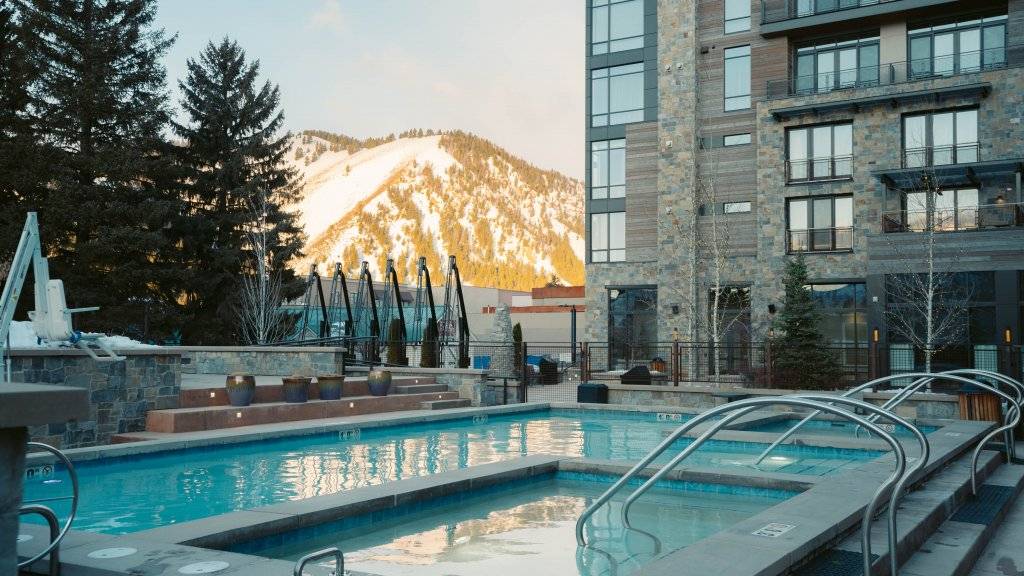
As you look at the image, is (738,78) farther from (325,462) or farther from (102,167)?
(325,462)

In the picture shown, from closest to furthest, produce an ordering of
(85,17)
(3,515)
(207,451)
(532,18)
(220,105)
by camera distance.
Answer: (3,515) < (207,451) < (85,17) < (220,105) < (532,18)

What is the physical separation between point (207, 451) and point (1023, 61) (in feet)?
84.5

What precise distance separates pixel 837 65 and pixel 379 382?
20.7 metres

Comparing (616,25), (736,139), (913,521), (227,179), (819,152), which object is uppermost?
(616,25)

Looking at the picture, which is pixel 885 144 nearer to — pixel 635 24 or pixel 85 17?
pixel 635 24

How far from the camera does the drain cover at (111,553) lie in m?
4.78

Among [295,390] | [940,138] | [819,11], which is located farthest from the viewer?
[819,11]

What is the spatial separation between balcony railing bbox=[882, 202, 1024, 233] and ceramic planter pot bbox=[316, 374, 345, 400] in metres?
18.1

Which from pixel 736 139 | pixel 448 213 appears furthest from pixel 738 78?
pixel 448 213

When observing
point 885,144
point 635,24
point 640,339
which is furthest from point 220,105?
point 885,144

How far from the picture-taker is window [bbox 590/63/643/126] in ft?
108

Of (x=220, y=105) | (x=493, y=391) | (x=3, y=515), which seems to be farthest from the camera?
(x=220, y=105)

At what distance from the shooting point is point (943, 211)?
26.0 m

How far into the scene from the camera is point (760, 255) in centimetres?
2903
